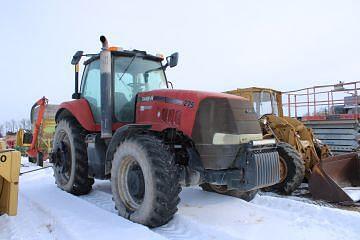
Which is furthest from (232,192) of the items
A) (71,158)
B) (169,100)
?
(71,158)

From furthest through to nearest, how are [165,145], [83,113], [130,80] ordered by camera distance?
[83,113] < [130,80] < [165,145]

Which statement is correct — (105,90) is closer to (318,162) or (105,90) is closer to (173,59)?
(173,59)

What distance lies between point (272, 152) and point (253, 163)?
1.63 ft

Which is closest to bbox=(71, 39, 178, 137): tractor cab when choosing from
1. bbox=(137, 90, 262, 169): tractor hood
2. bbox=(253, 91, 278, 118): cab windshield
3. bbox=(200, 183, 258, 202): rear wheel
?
bbox=(137, 90, 262, 169): tractor hood

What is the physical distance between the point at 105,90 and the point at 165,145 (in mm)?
1394

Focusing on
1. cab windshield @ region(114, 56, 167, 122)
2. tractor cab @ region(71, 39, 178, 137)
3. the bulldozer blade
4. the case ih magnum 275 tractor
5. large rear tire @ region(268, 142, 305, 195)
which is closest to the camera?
the case ih magnum 275 tractor

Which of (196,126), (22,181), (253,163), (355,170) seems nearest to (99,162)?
(196,126)

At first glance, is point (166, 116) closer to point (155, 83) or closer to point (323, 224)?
point (155, 83)

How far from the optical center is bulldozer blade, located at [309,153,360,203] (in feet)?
22.5

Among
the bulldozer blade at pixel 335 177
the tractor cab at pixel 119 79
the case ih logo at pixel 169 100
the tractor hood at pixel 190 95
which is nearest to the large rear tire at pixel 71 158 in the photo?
the tractor cab at pixel 119 79

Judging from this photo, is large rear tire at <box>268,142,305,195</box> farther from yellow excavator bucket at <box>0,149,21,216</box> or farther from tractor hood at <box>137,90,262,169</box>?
yellow excavator bucket at <box>0,149,21,216</box>

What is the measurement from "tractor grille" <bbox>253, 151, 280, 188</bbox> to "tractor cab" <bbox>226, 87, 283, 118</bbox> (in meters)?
4.24

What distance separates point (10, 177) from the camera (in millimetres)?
4484

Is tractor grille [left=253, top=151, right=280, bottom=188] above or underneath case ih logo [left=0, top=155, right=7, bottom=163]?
underneath
